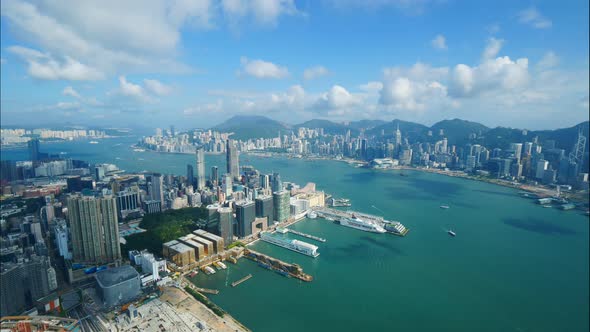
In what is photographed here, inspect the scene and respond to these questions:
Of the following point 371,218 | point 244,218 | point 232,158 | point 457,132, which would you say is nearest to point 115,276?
point 244,218

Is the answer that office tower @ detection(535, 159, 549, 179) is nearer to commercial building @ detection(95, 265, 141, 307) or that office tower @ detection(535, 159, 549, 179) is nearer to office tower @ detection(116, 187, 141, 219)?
commercial building @ detection(95, 265, 141, 307)

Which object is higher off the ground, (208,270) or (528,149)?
(528,149)

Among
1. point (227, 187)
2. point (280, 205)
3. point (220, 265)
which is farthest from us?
point (227, 187)

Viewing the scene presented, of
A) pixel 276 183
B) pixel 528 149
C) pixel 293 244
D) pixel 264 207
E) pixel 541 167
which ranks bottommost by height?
pixel 293 244

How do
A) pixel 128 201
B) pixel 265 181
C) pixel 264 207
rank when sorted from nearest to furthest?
pixel 264 207 < pixel 128 201 < pixel 265 181

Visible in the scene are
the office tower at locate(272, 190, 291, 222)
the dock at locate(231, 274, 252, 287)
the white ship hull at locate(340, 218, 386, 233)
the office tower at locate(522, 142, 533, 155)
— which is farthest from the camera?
the office tower at locate(522, 142, 533, 155)

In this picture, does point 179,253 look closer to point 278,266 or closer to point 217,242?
point 217,242

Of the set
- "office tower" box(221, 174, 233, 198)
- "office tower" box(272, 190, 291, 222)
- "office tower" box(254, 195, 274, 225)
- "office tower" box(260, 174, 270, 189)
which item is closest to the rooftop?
"office tower" box(254, 195, 274, 225)

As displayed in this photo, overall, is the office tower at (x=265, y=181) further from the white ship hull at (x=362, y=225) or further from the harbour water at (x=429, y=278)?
the white ship hull at (x=362, y=225)
